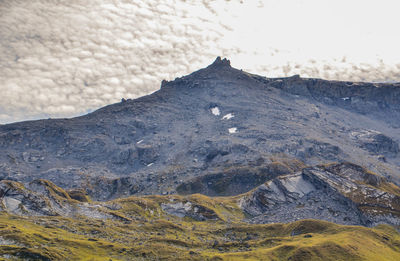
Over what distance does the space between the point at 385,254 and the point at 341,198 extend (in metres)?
56.1

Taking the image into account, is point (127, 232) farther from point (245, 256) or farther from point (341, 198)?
point (341, 198)

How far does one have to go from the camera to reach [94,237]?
14775 centimetres

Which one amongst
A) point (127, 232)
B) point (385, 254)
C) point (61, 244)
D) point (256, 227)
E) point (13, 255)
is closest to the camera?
point (13, 255)

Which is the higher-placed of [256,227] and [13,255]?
[13,255]

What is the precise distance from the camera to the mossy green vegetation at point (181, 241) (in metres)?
124

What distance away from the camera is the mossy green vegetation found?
12362cm

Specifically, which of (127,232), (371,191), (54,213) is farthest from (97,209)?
(371,191)

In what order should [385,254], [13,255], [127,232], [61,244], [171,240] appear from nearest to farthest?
[13,255]
[61,244]
[385,254]
[171,240]
[127,232]

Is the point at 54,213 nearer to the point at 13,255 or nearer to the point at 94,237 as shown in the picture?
the point at 94,237

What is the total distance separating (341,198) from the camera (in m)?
194

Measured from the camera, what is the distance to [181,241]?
490 ft

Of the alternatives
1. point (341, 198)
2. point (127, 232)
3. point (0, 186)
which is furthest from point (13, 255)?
point (341, 198)

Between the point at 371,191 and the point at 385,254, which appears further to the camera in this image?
the point at 371,191

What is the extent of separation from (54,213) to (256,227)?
9234 centimetres
